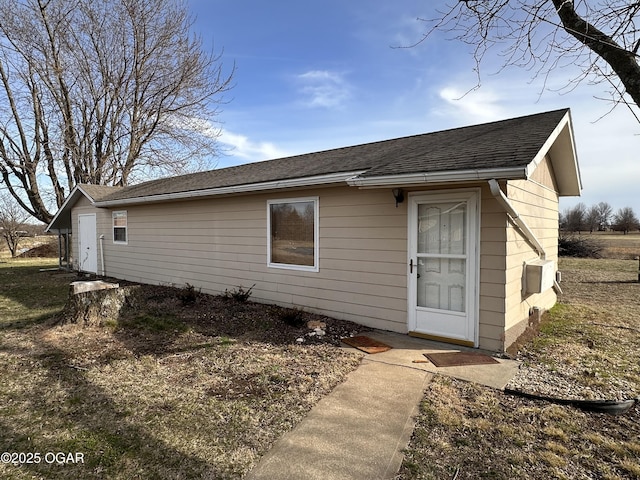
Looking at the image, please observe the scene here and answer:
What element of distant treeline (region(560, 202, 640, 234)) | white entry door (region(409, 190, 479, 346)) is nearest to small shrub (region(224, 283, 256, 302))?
white entry door (region(409, 190, 479, 346))

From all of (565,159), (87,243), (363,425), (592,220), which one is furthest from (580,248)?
(592,220)

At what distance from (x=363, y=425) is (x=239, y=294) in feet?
15.7

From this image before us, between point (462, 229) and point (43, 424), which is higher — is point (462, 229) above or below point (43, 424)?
above

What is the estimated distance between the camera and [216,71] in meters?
18.1

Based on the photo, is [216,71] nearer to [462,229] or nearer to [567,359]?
[462,229]

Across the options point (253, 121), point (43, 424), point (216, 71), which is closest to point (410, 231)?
point (43, 424)

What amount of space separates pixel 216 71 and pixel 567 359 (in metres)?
19.0

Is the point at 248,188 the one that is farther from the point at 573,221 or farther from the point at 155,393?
the point at 573,221

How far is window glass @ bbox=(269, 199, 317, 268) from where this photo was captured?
21.1 ft

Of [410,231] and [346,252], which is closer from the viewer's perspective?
[410,231]

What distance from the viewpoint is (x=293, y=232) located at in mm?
6734

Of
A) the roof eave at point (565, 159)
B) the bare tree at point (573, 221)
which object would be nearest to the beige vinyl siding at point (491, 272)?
the roof eave at point (565, 159)

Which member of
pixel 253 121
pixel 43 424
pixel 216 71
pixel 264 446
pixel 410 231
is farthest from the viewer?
pixel 216 71

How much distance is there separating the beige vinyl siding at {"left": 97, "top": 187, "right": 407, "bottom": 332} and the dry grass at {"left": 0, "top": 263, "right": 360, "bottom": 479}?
116 centimetres
